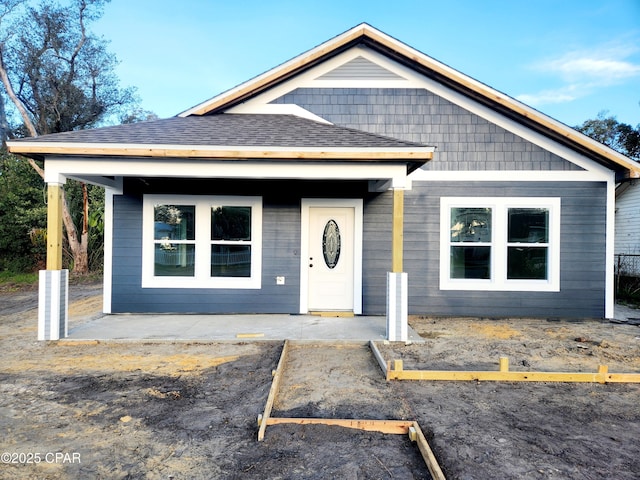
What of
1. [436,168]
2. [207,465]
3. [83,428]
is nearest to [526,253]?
[436,168]

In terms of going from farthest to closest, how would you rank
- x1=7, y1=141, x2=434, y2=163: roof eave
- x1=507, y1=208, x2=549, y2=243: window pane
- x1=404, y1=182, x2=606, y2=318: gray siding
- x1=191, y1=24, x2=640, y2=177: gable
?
1. x1=507, y1=208, x2=549, y2=243: window pane
2. x1=404, y1=182, x2=606, y2=318: gray siding
3. x1=191, y1=24, x2=640, y2=177: gable
4. x1=7, y1=141, x2=434, y2=163: roof eave

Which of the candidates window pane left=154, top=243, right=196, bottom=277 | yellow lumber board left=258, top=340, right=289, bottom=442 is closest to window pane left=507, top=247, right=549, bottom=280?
yellow lumber board left=258, top=340, right=289, bottom=442

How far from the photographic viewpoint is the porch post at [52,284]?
570 cm

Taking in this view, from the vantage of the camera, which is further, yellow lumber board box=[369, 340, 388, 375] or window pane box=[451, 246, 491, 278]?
window pane box=[451, 246, 491, 278]

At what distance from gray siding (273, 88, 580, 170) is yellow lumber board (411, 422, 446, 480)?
5.89 meters

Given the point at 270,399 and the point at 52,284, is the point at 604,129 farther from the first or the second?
the point at 52,284

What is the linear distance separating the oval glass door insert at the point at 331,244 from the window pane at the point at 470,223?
7.78 feet

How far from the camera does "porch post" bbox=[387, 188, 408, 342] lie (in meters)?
5.85

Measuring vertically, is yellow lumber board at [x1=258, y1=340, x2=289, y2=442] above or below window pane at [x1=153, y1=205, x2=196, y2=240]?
below

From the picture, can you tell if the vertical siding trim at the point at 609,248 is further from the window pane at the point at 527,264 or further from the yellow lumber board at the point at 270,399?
the yellow lumber board at the point at 270,399

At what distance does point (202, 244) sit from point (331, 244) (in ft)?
8.53

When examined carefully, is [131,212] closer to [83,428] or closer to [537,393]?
[83,428]

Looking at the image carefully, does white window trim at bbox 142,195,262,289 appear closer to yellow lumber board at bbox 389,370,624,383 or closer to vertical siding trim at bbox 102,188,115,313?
vertical siding trim at bbox 102,188,115,313

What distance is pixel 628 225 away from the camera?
14.9 meters
